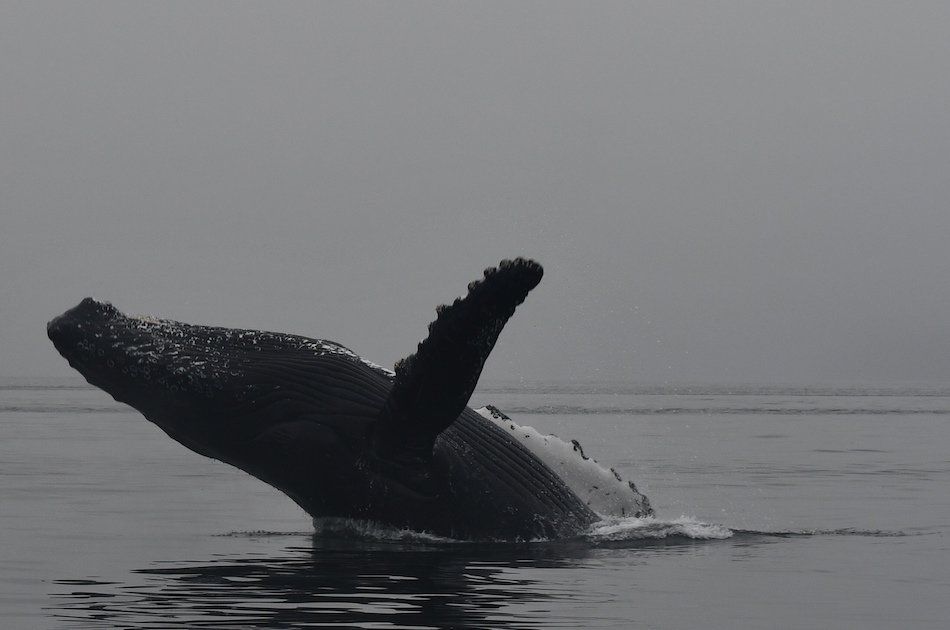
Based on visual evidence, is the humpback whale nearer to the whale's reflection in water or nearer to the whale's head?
the whale's head

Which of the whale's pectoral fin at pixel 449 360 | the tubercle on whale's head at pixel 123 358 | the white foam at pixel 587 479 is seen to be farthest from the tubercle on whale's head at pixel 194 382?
the white foam at pixel 587 479

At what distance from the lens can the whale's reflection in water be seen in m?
6.64

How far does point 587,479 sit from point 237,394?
286cm

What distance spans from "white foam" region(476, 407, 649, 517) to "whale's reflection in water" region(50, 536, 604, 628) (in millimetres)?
1275

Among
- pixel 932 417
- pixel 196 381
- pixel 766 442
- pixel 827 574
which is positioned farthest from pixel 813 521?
pixel 932 417

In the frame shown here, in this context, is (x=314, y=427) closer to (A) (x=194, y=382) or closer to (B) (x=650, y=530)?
(A) (x=194, y=382)

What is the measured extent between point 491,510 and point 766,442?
20421 mm

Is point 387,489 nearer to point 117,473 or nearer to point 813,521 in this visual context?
point 813,521

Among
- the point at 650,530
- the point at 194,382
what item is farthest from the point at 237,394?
the point at 650,530

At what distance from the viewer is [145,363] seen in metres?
9.40

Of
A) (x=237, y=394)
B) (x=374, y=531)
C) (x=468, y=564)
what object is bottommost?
(x=468, y=564)

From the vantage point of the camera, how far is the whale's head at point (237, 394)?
927 centimetres

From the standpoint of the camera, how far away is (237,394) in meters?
9.42

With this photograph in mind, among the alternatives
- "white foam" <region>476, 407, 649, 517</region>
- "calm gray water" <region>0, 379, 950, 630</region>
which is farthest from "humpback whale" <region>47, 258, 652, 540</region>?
"white foam" <region>476, 407, 649, 517</region>
